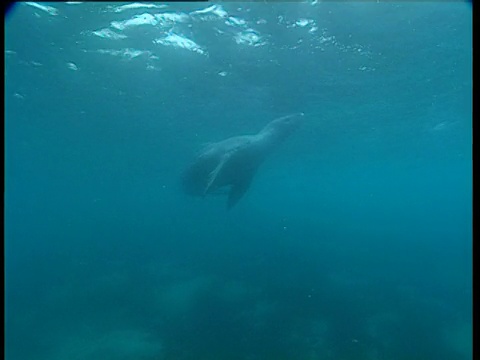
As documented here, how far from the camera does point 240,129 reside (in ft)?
Answer: 79.8

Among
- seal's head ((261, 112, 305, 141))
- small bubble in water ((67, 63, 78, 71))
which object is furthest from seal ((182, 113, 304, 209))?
small bubble in water ((67, 63, 78, 71))

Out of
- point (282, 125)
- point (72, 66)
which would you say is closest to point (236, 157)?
point (282, 125)

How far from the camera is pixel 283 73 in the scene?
49.6 feet

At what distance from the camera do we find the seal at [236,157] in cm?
1475

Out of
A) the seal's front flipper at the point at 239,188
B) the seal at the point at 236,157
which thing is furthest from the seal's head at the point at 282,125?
the seal's front flipper at the point at 239,188

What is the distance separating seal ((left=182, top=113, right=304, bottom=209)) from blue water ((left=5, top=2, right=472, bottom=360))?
7.96 ft

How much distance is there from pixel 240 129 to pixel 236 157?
1000 centimetres

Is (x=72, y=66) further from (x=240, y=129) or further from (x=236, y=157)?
(x=240, y=129)

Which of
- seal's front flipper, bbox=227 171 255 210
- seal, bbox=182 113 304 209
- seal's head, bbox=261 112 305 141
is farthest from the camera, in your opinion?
seal's front flipper, bbox=227 171 255 210

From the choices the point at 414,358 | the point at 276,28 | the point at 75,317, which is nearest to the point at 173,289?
the point at 75,317

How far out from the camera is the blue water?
9969 mm

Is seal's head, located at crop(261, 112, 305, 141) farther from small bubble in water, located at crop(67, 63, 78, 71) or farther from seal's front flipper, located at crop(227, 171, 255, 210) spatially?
small bubble in water, located at crop(67, 63, 78, 71)
